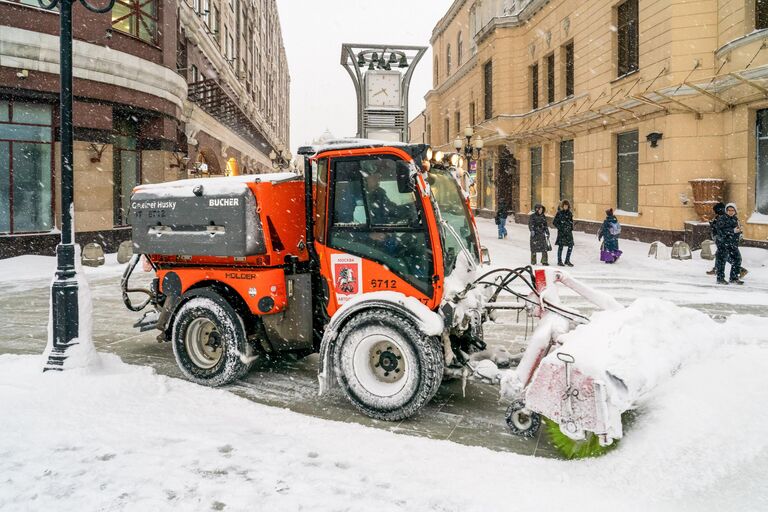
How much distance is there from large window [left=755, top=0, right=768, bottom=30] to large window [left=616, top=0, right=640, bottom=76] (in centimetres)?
449

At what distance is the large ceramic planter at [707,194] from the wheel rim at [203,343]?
50.4 feet

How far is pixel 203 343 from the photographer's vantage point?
6148 millimetres

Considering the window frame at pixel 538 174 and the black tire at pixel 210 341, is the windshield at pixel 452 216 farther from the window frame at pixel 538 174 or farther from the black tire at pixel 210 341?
the window frame at pixel 538 174

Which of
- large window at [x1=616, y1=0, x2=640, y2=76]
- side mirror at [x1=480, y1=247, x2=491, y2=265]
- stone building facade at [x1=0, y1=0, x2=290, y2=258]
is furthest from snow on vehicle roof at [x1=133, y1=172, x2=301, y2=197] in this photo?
large window at [x1=616, y1=0, x2=640, y2=76]

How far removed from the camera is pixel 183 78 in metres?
20.7

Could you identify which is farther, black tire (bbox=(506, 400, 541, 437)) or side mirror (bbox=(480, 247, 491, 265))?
side mirror (bbox=(480, 247, 491, 265))

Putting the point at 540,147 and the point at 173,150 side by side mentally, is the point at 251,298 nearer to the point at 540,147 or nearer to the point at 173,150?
the point at 173,150

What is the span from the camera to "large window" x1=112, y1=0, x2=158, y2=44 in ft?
56.8

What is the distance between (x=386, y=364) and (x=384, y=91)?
30.2ft

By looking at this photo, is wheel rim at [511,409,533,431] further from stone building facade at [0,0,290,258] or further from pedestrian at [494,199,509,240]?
pedestrian at [494,199,509,240]

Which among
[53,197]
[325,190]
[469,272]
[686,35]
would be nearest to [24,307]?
[53,197]

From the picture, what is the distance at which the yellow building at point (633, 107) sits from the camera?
16.0 m

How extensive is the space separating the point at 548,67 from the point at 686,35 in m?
11.7

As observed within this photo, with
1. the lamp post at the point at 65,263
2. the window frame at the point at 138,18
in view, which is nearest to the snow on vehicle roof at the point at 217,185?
the lamp post at the point at 65,263
